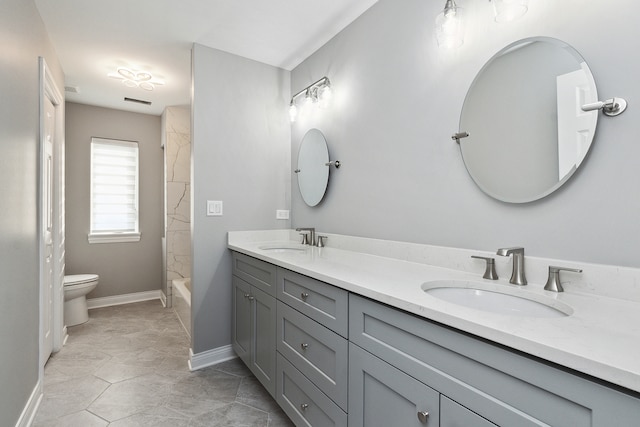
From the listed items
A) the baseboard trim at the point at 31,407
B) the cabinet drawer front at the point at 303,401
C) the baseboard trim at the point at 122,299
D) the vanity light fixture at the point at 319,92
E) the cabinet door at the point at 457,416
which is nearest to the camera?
the cabinet door at the point at 457,416

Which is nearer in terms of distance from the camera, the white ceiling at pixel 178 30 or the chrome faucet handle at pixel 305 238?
the white ceiling at pixel 178 30

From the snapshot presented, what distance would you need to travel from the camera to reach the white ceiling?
6.28 feet

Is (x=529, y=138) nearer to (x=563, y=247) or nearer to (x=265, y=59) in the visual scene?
(x=563, y=247)

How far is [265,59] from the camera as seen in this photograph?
8.43 feet

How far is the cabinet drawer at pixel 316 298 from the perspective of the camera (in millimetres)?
1217

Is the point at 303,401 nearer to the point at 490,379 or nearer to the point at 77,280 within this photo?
the point at 490,379

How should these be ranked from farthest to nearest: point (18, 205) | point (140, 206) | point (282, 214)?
point (140, 206), point (282, 214), point (18, 205)

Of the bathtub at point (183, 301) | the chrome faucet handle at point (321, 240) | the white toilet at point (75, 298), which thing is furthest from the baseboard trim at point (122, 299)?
the chrome faucet handle at point (321, 240)

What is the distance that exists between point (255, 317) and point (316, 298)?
0.78 m

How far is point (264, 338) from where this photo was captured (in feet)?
6.07

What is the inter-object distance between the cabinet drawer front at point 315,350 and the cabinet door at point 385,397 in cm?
6

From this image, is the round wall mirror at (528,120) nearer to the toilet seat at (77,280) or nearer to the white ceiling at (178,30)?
the white ceiling at (178,30)

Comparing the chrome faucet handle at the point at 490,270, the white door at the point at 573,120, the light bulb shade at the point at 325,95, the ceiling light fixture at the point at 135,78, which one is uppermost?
the ceiling light fixture at the point at 135,78

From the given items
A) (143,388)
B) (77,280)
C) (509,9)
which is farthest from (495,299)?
(77,280)
